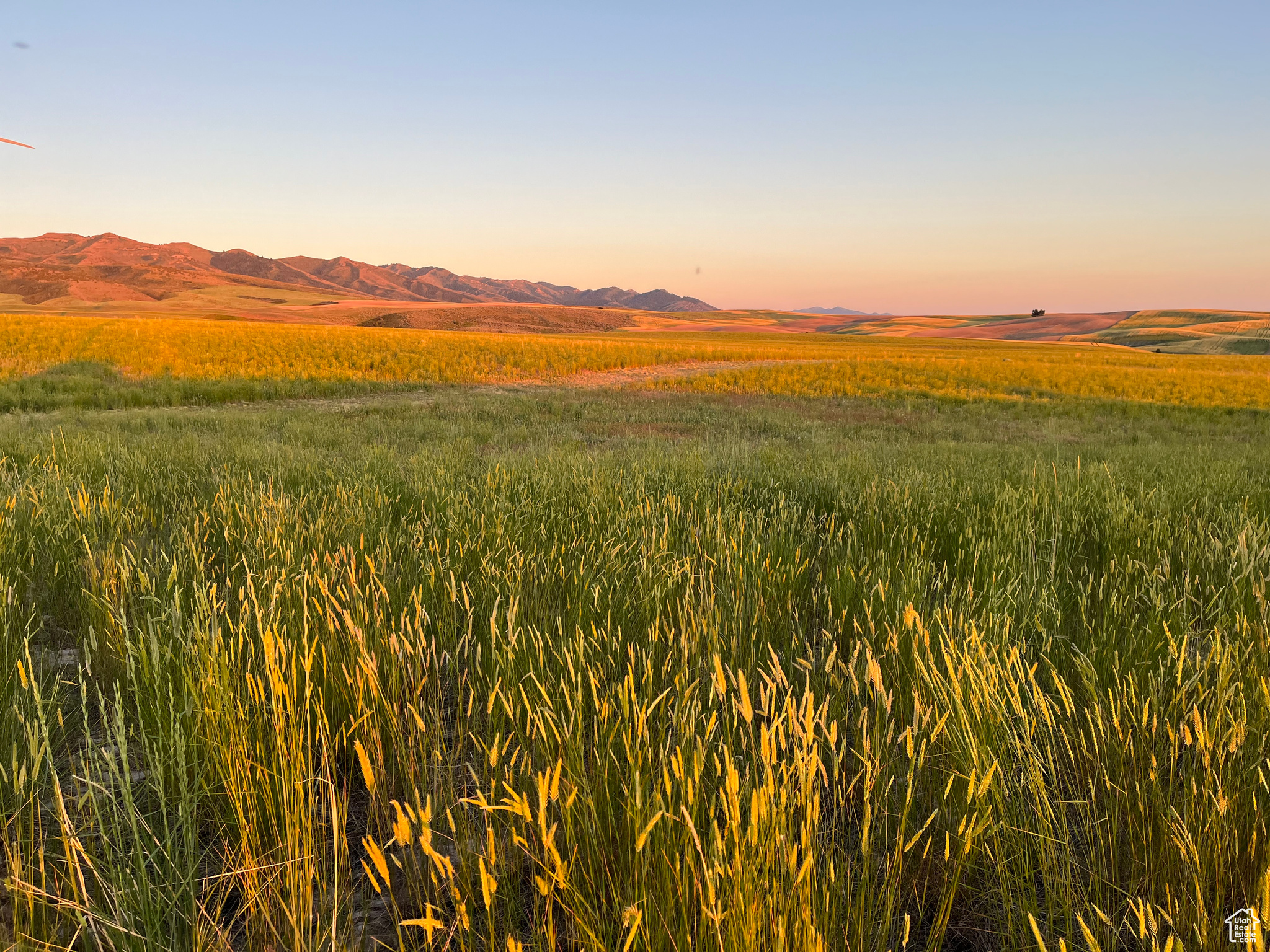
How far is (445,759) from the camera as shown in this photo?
1531 millimetres

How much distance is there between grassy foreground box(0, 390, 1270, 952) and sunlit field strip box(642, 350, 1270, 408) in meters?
18.9

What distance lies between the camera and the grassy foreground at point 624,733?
102cm

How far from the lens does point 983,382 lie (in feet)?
78.4

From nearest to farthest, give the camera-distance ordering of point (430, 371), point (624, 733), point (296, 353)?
1. point (624, 733)
2. point (430, 371)
3. point (296, 353)

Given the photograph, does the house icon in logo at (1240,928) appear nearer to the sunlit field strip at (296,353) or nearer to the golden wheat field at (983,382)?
the golden wheat field at (983,382)

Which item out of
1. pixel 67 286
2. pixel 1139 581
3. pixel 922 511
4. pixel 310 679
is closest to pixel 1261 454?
pixel 922 511

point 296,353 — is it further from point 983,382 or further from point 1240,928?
point 1240,928

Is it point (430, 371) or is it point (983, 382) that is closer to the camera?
point (430, 371)

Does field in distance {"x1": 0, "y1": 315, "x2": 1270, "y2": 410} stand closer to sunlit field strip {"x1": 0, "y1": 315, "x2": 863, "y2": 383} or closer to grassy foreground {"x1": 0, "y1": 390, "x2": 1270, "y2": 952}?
sunlit field strip {"x1": 0, "y1": 315, "x2": 863, "y2": 383}

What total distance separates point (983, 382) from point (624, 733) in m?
26.5

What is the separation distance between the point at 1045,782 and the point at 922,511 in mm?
2423

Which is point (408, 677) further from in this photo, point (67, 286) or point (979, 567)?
point (67, 286)

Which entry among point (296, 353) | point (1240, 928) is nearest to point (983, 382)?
point (1240, 928)

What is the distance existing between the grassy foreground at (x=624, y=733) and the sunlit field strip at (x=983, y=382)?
61.9ft
